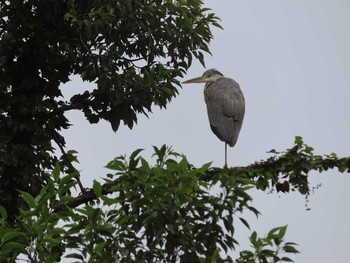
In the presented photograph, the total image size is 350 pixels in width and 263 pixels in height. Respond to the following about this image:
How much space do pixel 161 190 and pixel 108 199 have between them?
500 millimetres

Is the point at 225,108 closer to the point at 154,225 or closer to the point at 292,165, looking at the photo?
the point at 292,165

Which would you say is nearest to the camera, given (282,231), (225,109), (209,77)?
(282,231)

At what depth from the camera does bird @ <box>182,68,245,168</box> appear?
11656 millimetres

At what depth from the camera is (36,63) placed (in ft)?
40.0

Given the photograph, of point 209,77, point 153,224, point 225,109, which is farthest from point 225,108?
point 153,224

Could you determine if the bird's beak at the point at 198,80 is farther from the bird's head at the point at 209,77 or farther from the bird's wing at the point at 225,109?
the bird's wing at the point at 225,109

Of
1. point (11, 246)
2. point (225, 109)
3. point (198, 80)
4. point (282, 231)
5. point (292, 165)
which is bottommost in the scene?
point (11, 246)

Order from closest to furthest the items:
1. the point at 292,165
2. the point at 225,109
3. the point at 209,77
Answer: the point at 292,165, the point at 225,109, the point at 209,77

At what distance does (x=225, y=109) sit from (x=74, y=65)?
2.25 m

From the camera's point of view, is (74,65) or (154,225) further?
(74,65)

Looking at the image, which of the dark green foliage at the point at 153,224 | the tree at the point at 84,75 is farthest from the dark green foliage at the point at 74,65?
the dark green foliage at the point at 153,224

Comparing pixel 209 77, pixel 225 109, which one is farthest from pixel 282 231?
pixel 209 77

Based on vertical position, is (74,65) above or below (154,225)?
above

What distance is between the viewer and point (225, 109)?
12.0 m
